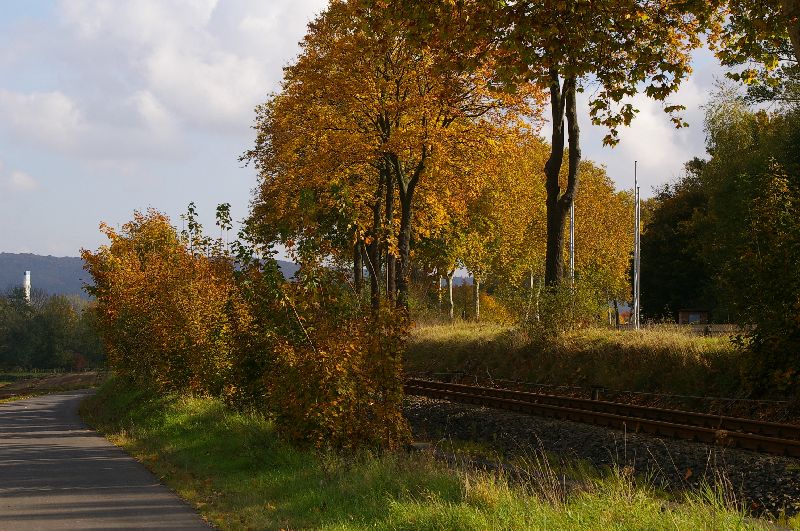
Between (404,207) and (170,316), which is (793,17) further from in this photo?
(404,207)

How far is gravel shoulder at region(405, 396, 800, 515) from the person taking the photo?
12664mm

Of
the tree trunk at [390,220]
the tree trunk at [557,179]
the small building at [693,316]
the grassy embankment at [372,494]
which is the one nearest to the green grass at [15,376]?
the small building at [693,316]

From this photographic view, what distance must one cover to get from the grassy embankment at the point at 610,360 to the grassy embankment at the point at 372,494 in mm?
5829

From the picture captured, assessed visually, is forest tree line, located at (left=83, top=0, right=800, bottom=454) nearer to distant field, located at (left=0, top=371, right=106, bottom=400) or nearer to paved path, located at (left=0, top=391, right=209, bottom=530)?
paved path, located at (left=0, top=391, right=209, bottom=530)

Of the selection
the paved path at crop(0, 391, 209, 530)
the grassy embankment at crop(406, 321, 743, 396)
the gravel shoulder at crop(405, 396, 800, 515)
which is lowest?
the paved path at crop(0, 391, 209, 530)

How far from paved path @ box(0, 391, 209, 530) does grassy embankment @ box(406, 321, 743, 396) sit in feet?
24.8

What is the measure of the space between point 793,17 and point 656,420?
327 inches

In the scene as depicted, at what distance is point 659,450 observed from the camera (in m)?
15.5

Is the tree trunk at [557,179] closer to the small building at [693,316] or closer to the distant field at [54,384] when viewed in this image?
the small building at [693,316]

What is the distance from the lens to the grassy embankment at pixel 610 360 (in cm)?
2206

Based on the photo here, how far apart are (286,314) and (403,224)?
17.4 meters

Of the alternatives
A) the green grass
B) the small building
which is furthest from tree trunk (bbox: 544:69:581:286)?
the green grass

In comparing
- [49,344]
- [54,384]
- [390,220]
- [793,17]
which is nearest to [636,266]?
[390,220]

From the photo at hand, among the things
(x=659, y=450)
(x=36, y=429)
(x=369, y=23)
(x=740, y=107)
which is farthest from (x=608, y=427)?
(x=740, y=107)
